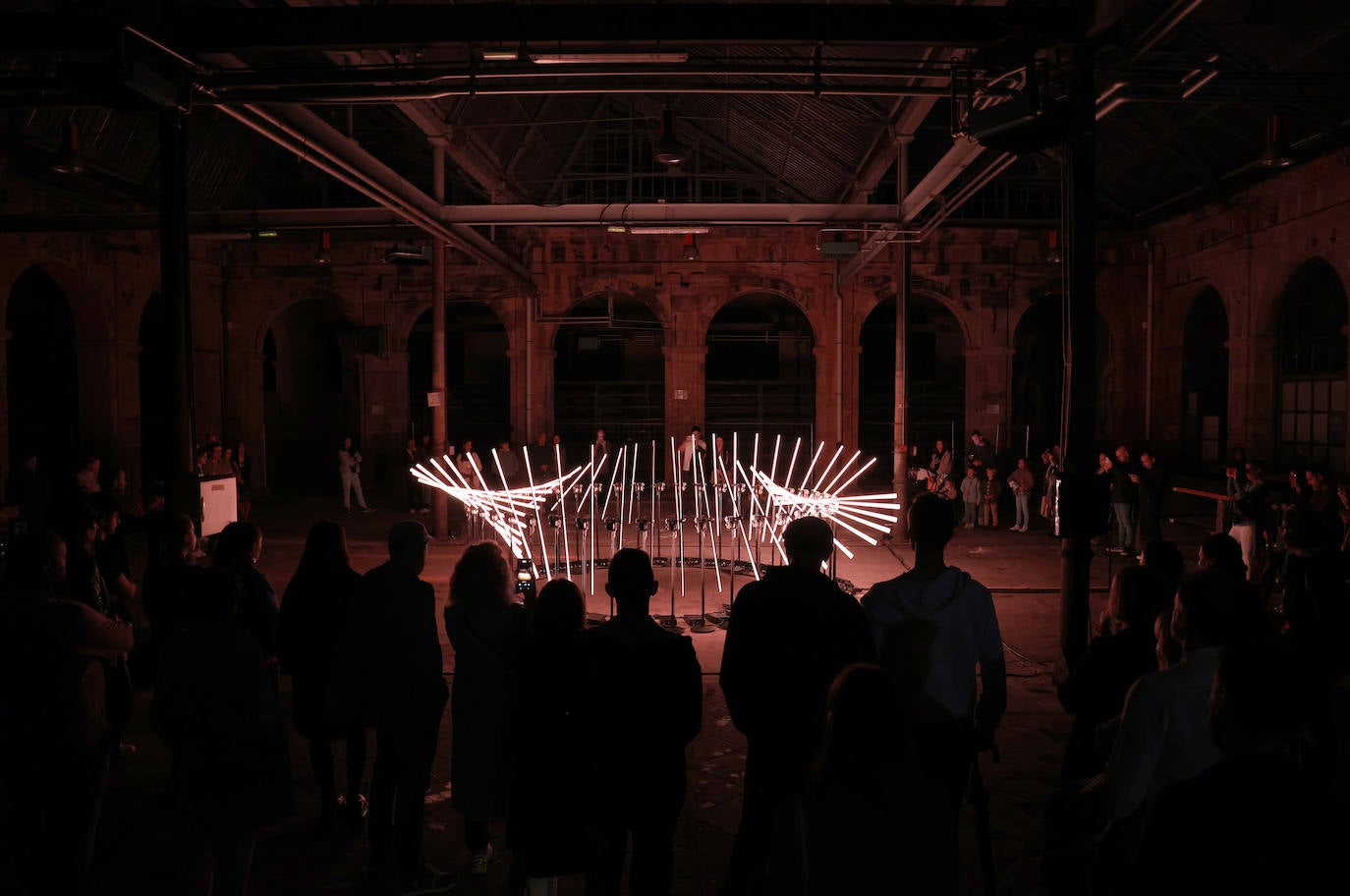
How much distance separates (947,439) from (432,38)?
1776 cm

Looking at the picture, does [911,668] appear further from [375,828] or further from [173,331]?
[173,331]

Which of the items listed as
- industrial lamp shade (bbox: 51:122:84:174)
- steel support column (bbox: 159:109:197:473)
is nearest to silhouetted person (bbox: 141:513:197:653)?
steel support column (bbox: 159:109:197:473)

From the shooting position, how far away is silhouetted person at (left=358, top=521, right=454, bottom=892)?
11.9 ft

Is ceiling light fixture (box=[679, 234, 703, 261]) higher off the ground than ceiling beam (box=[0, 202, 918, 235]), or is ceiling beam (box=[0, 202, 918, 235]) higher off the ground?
ceiling light fixture (box=[679, 234, 703, 261])

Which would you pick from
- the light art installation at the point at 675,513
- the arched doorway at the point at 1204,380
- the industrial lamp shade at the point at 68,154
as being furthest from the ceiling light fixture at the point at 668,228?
the arched doorway at the point at 1204,380

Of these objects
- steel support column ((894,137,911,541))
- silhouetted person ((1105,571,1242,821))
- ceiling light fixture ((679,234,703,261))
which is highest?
ceiling light fixture ((679,234,703,261))

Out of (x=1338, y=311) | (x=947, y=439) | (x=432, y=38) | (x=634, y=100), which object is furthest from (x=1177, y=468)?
(x=432, y=38)

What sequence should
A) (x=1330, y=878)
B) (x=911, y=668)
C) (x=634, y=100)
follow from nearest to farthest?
(x=1330, y=878)
(x=911, y=668)
(x=634, y=100)

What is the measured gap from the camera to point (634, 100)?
53.7ft

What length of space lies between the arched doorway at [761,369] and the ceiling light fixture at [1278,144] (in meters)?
11.3

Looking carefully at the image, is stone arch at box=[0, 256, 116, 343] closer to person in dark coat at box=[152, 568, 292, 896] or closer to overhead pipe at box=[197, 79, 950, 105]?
overhead pipe at box=[197, 79, 950, 105]

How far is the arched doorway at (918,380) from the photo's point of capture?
2180 centimetres

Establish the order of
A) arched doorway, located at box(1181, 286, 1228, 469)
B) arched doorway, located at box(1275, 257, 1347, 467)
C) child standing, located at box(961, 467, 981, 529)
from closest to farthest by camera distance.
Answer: arched doorway, located at box(1275, 257, 1347, 467) → child standing, located at box(961, 467, 981, 529) → arched doorway, located at box(1181, 286, 1228, 469)

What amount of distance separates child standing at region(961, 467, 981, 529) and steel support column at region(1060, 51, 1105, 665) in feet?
29.7
